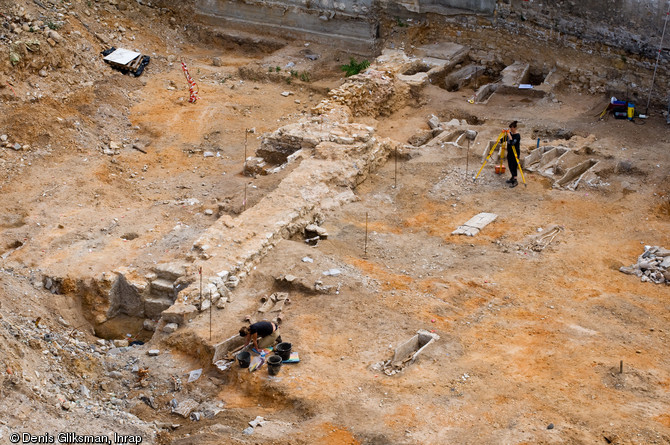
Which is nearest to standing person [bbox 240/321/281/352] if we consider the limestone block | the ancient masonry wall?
the limestone block

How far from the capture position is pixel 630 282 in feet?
45.3

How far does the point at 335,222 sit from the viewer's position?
15.6 meters

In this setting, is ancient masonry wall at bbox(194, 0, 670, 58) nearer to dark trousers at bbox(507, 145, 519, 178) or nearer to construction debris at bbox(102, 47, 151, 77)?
construction debris at bbox(102, 47, 151, 77)

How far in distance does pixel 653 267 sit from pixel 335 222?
5.22 metres

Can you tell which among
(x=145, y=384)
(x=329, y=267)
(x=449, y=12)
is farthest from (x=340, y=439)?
(x=449, y=12)

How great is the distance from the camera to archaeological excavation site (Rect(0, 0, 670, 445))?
10.8 m

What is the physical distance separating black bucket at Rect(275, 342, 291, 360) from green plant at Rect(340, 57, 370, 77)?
12318mm

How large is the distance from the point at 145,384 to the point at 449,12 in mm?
15059

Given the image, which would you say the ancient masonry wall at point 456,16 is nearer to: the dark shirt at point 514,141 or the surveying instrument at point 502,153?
the surveying instrument at point 502,153

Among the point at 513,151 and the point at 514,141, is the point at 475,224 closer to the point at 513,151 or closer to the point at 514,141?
the point at 513,151

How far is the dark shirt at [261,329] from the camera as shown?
1175 cm

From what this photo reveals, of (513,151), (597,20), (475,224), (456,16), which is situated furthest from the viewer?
(456,16)

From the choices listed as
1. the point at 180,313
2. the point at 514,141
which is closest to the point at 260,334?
the point at 180,313

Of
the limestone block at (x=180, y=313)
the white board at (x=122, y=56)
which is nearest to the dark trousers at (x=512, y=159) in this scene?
the limestone block at (x=180, y=313)
